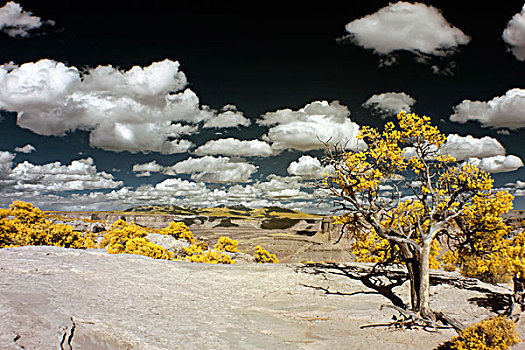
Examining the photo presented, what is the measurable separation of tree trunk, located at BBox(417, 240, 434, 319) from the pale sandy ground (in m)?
0.82

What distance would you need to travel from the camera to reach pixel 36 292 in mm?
8578

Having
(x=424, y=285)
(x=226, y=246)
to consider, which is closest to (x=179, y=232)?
(x=226, y=246)

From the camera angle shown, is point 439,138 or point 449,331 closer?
point 449,331

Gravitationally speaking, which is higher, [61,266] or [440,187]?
[440,187]

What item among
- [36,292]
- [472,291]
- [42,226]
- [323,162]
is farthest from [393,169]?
[42,226]

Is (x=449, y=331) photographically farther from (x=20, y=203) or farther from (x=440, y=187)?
(x=20, y=203)

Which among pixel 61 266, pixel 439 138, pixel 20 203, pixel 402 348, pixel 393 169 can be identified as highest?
pixel 439 138

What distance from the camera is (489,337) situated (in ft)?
23.4

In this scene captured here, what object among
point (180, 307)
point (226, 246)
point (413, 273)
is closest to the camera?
point (180, 307)

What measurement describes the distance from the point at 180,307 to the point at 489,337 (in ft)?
29.9

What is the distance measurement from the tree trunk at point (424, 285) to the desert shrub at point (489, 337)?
2.88 meters

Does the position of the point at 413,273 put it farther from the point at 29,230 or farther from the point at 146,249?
the point at 29,230

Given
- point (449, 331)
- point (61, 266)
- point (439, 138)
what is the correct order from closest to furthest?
point (449, 331), point (439, 138), point (61, 266)

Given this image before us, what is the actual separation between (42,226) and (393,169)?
117ft
